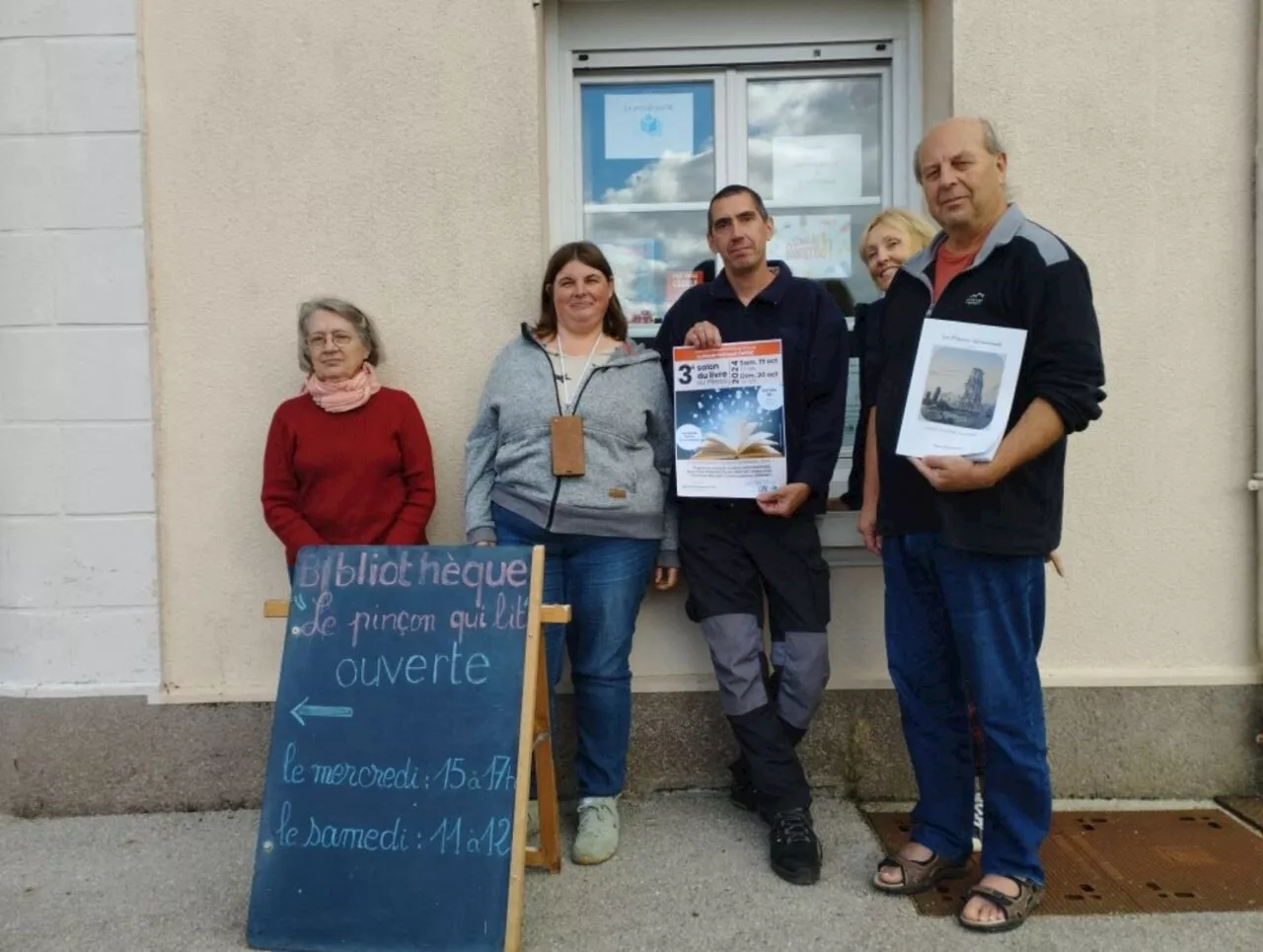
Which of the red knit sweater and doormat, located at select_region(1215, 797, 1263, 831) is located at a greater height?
the red knit sweater

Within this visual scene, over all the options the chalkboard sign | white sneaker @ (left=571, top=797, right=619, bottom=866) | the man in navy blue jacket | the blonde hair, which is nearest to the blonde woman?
the blonde hair

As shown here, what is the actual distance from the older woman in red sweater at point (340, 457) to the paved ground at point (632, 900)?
1.07 meters

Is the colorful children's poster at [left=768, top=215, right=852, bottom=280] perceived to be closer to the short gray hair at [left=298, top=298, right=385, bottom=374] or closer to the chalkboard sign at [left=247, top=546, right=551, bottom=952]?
the short gray hair at [left=298, top=298, right=385, bottom=374]

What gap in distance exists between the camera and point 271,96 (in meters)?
3.66

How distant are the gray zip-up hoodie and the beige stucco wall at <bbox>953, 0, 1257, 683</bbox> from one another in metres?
1.56

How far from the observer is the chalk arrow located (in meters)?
2.88

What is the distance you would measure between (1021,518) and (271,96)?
2.97m

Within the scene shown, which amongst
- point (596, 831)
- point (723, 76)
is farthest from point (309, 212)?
point (596, 831)

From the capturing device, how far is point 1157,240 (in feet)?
11.8

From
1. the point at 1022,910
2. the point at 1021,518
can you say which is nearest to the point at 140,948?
the point at 1022,910

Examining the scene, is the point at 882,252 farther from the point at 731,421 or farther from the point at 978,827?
the point at 978,827

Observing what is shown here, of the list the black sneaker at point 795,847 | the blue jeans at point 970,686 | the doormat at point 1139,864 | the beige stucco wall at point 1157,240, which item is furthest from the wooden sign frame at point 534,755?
the beige stucco wall at point 1157,240

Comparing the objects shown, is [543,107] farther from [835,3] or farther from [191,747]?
[191,747]

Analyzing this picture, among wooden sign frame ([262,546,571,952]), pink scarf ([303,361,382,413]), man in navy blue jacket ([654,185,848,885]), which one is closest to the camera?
wooden sign frame ([262,546,571,952])
